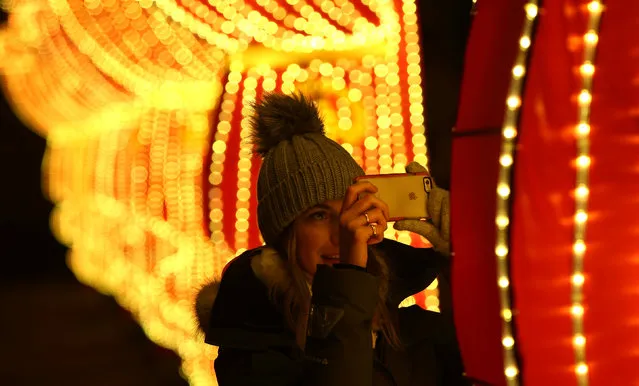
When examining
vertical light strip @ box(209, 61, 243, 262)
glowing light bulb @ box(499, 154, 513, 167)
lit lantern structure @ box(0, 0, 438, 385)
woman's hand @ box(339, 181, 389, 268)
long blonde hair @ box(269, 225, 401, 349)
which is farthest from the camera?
vertical light strip @ box(209, 61, 243, 262)

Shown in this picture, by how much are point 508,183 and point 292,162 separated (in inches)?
37.1

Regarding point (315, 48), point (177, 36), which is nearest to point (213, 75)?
point (177, 36)

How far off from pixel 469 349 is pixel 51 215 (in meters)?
17.0

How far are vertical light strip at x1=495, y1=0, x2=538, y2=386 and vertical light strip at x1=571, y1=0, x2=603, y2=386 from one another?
9cm

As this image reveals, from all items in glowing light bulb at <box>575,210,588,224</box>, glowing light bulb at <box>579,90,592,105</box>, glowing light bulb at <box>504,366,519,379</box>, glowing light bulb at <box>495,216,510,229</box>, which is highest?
glowing light bulb at <box>579,90,592,105</box>

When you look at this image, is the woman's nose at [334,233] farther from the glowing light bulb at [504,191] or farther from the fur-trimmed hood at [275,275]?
the glowing light bulb at [504,191]

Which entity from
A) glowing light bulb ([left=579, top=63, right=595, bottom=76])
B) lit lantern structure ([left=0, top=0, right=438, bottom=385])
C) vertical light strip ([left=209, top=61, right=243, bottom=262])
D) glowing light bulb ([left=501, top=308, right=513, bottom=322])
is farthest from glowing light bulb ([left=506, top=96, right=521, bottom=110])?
vertical light strip ([left=209, top=61, right=243, bottom=262])

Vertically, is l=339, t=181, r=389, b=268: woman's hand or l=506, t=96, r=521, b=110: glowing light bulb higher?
l=506, t=96, r=521, b=110: glowing light bulb

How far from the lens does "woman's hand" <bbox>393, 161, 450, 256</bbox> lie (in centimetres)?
165

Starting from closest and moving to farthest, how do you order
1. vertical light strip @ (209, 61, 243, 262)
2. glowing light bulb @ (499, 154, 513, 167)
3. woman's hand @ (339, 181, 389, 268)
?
glowing light bulb @ (499, 154, 513, 167) < woman's hand @ (339, 181, 389, 268) < vertical light strip @ (209, 61, 243, 262)

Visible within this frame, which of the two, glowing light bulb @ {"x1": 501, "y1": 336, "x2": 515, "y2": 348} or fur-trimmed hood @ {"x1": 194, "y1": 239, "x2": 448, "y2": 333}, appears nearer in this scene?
glowing light bulb @ {"x1": 501, "y1": 336, "x2": 515, "y2": 348}

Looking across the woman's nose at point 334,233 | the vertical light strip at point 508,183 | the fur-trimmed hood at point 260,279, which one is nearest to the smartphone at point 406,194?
the woman's nose at point 334,233

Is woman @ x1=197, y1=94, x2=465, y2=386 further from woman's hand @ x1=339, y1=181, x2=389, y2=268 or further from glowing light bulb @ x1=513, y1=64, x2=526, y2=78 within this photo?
glowing light bulb @ x1=513, y1=64, x2=526, y2=78

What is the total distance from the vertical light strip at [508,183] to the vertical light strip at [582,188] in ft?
0.29
